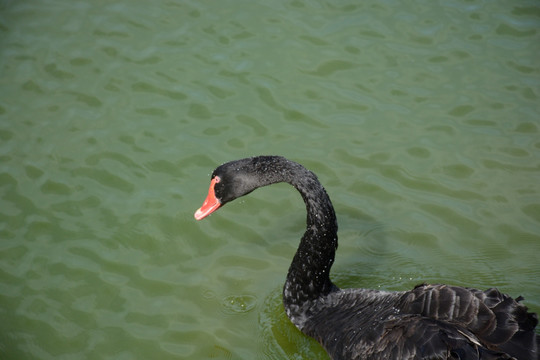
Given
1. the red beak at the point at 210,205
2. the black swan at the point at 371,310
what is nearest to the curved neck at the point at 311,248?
the black swan at the point at 371,310

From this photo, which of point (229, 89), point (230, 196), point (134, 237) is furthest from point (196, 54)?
point (230, 196)

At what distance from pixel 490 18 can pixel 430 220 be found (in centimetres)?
354

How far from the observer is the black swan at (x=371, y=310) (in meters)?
3.74

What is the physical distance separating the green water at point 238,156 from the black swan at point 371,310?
1.27 ft

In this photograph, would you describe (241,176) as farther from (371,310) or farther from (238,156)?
(238,156)

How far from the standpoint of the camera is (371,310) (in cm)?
443

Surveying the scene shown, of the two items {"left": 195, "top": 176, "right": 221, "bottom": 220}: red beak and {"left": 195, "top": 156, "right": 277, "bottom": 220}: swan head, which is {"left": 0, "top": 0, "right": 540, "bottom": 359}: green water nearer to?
{"left": 195, "top": 176, "right": 221, "bottom": 220}: red beak

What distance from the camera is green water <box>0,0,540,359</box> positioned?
5.12 m

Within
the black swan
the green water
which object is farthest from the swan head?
the green water

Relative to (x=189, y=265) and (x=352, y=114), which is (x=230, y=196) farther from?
(x=352, y=114)

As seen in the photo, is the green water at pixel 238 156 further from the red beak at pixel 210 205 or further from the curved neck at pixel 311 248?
the red beak at pixel 210 205

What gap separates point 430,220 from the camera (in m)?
5.76

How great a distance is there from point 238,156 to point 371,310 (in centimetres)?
252

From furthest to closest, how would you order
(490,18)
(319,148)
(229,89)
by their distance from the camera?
(490,18)
(229,89)
(319,148)
